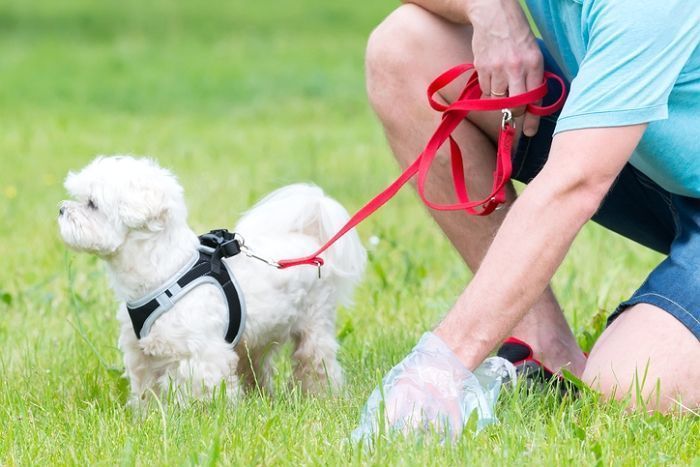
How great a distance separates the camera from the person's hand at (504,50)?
3.01m

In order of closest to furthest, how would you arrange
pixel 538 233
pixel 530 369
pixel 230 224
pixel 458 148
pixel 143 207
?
pixel 538 233
pixel 143 207
pixel 530 369
pixel 458 148
pixel 230 224

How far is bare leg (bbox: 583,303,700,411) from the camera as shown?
2.82m

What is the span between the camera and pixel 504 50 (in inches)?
118

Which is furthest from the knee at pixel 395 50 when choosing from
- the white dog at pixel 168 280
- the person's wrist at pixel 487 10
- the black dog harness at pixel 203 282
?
the black dog harness at pixel 203 282

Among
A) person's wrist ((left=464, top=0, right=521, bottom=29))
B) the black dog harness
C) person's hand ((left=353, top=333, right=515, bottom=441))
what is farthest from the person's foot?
person's wrist ((left=464, top=0, right=521, bottom=29))

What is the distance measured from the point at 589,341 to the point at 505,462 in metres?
1.40

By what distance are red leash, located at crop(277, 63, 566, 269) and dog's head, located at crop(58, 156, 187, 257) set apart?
362mm

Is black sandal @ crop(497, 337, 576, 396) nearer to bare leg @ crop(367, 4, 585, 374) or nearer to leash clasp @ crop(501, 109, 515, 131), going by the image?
bare leg @ crop(367, 4, 585, 374)

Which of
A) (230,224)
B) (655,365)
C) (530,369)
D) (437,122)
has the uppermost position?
(437,122)

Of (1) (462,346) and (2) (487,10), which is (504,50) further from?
(1) (462,346)

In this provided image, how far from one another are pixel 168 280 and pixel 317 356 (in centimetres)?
57

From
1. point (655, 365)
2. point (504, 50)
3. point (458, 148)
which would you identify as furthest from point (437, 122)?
point (655, 365)

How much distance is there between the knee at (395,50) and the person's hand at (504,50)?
0.29 m

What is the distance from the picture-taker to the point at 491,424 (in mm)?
2621
